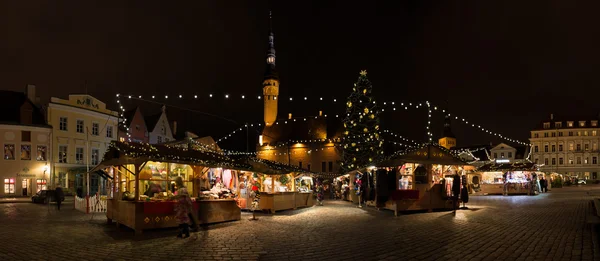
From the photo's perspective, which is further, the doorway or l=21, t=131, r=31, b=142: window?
l=21, t=131, r=31, b=142: window

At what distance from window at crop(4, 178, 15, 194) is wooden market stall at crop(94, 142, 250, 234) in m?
24.3

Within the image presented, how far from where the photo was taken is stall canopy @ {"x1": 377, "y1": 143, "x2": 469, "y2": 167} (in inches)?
847

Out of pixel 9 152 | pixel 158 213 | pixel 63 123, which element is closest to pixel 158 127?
pixel 63 123

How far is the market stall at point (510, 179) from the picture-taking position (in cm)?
3781

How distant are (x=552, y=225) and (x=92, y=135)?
39528mm

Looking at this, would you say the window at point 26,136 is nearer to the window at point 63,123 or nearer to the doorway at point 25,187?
the window at point 63,123

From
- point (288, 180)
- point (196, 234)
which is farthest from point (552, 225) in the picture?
point (288, 180)

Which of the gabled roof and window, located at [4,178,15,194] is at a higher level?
the gabled roof

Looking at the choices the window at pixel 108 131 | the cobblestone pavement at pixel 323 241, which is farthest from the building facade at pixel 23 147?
the cobblestone pavement at pixel 323 241

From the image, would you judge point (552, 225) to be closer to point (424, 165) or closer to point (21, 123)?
point (424, 165)

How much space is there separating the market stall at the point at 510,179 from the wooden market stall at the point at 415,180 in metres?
17.4

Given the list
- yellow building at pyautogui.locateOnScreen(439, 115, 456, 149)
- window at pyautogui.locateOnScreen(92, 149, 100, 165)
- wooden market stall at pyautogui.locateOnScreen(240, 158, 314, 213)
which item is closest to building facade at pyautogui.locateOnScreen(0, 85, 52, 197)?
window at pyautogui.locateOnScreen(92, 149, 100, 165)

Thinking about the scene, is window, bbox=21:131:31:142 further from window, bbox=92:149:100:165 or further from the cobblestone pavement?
the cobblestone pavement

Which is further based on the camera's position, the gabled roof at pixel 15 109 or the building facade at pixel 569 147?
the building facade at pixel 569 147
